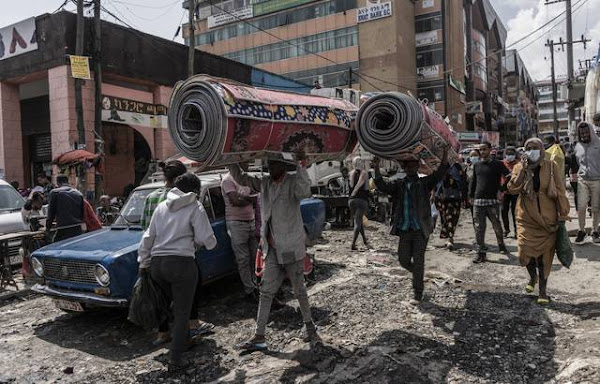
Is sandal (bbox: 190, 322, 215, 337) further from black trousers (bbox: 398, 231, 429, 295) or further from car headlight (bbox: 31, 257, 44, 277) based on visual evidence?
black trousers (bbox: 398, 231, 429, 295)

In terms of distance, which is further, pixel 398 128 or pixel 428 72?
pixel 428 72

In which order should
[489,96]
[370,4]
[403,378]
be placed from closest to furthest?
[403,378], [370,4], [489,96]

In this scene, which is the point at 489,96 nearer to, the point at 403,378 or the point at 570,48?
the point at 570,48

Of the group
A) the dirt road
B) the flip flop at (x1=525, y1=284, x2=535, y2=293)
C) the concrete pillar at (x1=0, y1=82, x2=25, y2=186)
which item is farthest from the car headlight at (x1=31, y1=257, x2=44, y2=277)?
the concrete pillar at (x1=0, y1=82, x2=25, y2=186)

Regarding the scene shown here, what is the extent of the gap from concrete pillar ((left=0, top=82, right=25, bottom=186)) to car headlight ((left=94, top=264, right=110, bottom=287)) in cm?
1330

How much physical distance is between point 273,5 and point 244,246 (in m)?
44.7

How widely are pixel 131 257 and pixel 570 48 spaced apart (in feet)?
89.5

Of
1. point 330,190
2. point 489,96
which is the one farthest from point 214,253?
point 489,96

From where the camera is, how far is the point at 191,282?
399 cm

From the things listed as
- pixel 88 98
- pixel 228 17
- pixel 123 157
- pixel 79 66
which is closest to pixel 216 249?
pixel 79 66

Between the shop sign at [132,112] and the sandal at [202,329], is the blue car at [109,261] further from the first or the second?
the shop sign at [132,112]

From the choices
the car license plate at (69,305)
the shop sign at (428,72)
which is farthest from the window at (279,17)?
the car license plate at (69,305)

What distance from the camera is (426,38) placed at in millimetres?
44219

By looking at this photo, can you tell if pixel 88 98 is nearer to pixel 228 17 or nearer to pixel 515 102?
pixel 228 17
